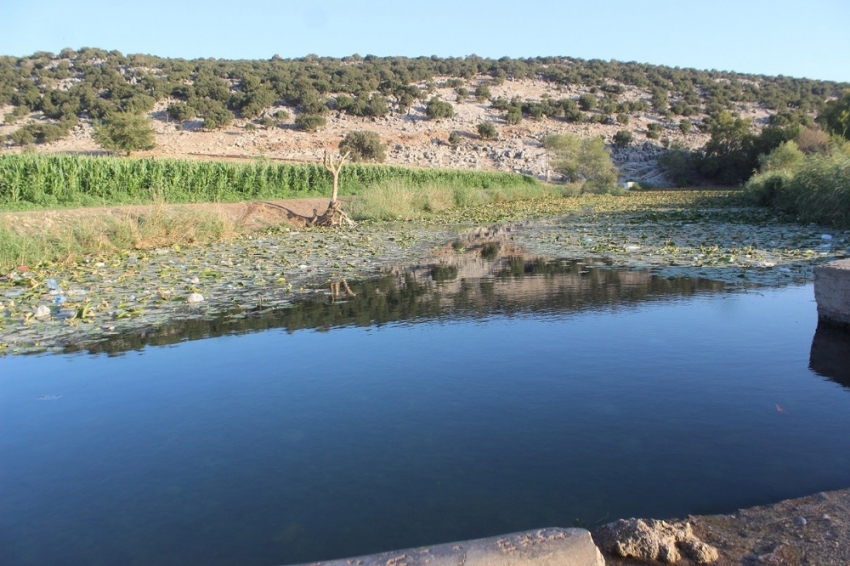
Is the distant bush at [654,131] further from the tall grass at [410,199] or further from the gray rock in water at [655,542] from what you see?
the gray rock in water at [655,542]

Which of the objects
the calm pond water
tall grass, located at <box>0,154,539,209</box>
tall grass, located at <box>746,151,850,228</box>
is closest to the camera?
the calm pond water

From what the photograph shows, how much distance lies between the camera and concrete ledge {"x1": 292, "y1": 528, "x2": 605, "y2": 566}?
2.35m

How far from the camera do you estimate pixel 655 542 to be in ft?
8.95

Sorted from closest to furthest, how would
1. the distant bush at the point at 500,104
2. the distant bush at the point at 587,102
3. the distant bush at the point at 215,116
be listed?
the distant bush at the point at 215,116
the distant bush at the point at 500,104
the distant bush at the point at 587,102

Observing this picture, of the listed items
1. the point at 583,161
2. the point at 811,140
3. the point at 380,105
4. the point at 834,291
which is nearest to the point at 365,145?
the point at 380,105

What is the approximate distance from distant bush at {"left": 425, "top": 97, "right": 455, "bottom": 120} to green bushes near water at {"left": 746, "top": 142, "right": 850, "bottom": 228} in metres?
35.9

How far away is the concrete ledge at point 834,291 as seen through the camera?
612 cm

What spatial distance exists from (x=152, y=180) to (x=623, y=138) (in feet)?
153

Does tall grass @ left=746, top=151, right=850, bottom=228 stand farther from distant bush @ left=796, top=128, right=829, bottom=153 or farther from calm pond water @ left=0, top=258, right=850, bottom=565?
distant bush @ left=796, top=128, right=829, bottom=153

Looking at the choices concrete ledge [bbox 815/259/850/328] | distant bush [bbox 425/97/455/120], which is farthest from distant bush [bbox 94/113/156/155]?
concrete ledge [bbox 815/259/850/328]

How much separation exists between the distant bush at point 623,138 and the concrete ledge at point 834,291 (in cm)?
5547

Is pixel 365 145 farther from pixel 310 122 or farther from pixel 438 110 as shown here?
pixel 438 110

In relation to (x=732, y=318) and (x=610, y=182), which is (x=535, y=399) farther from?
(x=610, y=182)

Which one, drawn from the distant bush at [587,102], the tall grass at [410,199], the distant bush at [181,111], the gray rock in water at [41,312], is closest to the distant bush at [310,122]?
the distant bush at [181,111]
